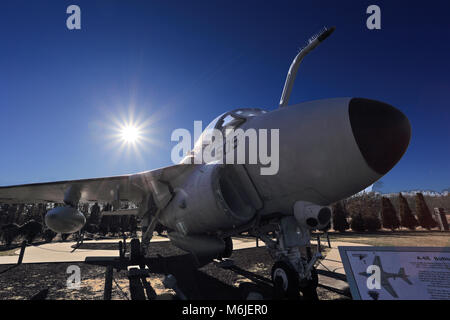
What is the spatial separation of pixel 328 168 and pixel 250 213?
1.50m

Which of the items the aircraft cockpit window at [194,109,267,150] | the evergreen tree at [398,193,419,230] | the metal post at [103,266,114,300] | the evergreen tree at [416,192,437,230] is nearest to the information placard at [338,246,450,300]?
the aircraft cockpit window at [194,109,267,150]

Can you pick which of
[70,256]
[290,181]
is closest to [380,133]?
[290,181]

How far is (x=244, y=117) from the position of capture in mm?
4414

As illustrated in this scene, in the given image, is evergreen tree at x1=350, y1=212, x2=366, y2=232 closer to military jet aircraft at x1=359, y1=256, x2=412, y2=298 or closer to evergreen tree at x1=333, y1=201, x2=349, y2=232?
evergreen tree at x1=333, y1=201, x2=349, y2=232

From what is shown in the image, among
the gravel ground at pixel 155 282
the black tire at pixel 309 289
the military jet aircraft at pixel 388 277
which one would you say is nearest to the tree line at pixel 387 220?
the gravel ground at pixel 155 282

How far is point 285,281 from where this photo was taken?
351 cm

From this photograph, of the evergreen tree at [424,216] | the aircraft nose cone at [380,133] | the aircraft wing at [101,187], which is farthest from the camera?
the evergreen tree at [424,216]

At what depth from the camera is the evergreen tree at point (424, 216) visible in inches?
950

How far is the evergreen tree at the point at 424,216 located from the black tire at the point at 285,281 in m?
30.0

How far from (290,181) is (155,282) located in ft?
14.7

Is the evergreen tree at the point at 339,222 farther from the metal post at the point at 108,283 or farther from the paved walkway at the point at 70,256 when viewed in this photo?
the metal post at the point at 108,283

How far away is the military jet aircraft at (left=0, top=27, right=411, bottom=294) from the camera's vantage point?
2.62 metres

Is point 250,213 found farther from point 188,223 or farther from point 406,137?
point 406,137
